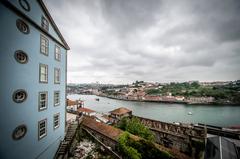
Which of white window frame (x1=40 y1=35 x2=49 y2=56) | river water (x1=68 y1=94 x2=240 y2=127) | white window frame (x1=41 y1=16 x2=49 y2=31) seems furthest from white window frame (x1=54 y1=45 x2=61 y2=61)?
river water (x1=68 y1=94 x2=240 y2=127)

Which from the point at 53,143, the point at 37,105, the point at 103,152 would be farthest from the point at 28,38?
the point at 103,152

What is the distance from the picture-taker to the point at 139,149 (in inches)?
464

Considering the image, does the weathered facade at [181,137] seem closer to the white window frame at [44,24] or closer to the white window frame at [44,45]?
the white window frame at [44,45]

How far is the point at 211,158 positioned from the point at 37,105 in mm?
10545

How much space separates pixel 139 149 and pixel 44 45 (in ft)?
36.9

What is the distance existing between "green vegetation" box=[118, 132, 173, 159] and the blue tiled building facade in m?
5.65

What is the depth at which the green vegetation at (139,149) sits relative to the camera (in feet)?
36.4

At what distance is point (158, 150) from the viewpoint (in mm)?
11156

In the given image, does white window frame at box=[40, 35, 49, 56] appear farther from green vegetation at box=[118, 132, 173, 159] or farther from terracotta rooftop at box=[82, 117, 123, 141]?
terracotta rooftop at box=[82, 117, 123, 141]

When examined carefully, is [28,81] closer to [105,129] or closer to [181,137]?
[105,129]

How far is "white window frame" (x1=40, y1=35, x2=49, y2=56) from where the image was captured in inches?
340

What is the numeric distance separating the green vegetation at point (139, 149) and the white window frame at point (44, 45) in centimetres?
981

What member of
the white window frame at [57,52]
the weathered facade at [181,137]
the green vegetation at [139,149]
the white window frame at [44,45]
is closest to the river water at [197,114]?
the weathered facade at [181,137]

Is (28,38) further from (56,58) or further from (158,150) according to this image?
(158,150)
